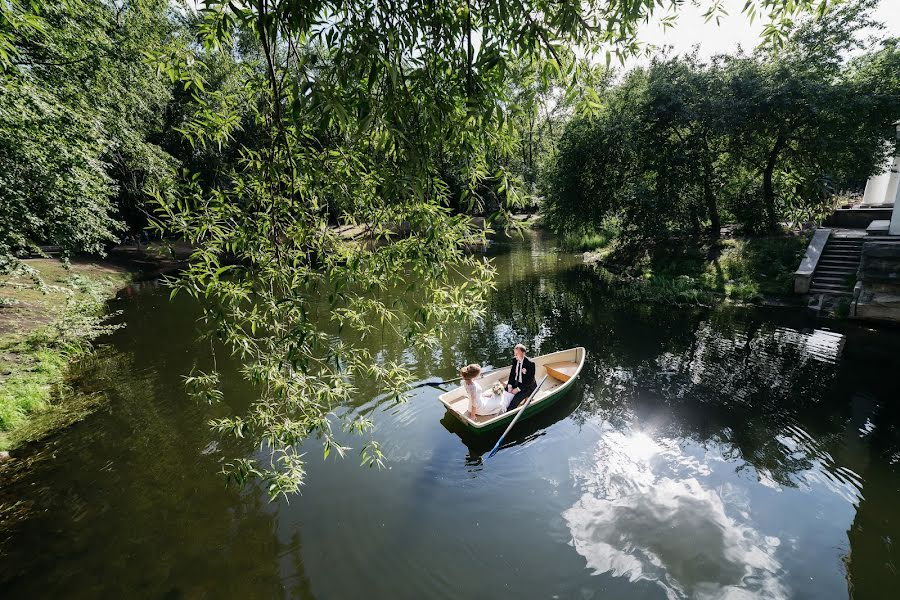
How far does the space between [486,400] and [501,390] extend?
0.49 metres

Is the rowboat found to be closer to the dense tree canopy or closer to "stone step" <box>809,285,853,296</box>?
the dense tree canopy

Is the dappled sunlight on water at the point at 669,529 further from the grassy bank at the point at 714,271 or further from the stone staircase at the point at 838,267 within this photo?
the stone staircase at the point at 838,267

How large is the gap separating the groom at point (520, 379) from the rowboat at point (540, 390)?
0.20 m

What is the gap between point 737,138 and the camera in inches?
674

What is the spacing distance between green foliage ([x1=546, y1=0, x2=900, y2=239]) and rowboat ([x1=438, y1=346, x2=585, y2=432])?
36.3 feet

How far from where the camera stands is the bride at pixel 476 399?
8.11 metres

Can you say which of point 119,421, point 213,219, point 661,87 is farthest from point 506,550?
point 661,87

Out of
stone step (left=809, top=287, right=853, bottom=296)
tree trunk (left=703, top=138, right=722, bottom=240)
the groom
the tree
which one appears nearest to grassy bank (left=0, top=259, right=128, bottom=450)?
the tree

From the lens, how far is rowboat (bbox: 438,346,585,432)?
25.7ft

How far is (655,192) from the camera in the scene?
18.9 metres

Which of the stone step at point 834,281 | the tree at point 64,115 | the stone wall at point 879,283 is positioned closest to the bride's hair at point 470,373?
the tree at point 64,115

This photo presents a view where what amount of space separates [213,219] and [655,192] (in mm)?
20062

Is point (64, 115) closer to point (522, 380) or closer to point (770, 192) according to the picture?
point (522, 380)

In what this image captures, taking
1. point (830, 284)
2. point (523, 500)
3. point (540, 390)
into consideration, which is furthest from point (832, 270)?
point (523, 500)
